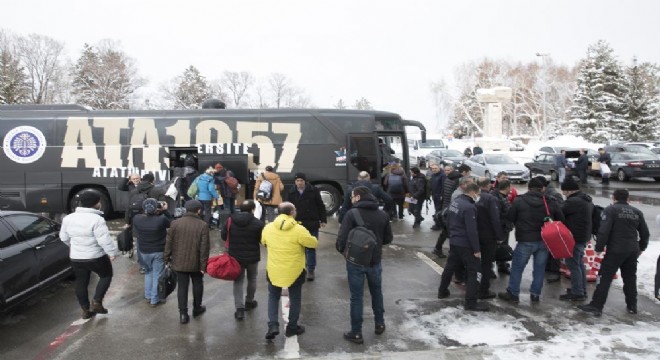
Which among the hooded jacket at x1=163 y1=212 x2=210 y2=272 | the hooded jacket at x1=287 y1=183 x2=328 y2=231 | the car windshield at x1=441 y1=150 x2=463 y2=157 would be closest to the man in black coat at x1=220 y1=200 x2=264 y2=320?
the hooded jacket at x1=163 y1=212 x2=210 y2=272

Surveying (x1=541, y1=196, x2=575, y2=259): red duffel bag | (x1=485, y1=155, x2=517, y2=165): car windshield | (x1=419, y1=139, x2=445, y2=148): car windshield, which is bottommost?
(x1=541, y1=196, x2=575, y2=259): red duffel bag

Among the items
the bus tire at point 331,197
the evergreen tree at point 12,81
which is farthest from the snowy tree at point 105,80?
the bus tire at point 331,197

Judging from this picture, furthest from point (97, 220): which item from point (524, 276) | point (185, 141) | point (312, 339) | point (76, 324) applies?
point (185, 141)

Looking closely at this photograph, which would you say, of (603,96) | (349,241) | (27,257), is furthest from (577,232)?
(603,96)

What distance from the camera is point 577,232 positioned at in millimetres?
6699

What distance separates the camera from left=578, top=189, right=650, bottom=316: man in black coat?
19.5 feet

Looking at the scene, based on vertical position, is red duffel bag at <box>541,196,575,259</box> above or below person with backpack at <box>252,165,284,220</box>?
below

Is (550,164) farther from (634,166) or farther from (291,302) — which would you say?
(291,302)

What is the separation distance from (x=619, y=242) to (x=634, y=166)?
62.8 feet

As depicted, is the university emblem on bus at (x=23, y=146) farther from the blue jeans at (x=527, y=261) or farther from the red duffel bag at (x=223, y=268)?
the blue jeans at (x=527, y=261)

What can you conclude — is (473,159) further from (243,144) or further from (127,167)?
(127,167)

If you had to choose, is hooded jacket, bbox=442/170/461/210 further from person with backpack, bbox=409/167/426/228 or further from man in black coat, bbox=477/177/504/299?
man in black coat, bbox=477/177/504/299

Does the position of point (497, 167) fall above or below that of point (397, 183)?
above

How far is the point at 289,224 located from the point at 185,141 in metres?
9.01
